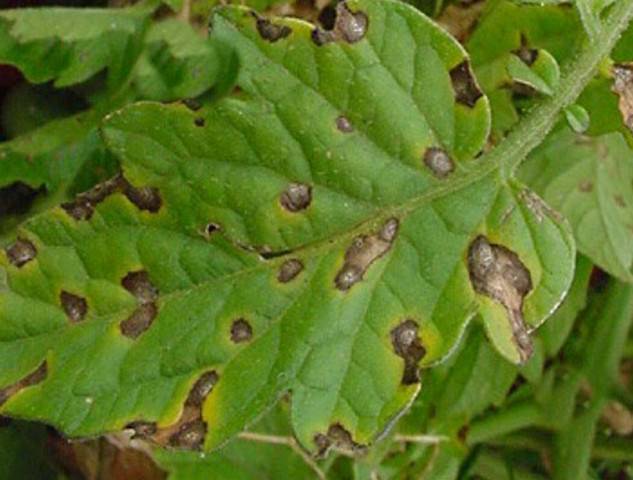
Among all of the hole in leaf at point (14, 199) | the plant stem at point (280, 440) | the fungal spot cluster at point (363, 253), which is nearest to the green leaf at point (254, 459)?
the plant stem at point (280, 440)

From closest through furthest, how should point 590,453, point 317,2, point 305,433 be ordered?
point 305,433 → point 317,2 → point 590,453

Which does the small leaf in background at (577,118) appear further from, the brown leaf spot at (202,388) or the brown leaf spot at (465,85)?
the brown leaf spot at (202,388)

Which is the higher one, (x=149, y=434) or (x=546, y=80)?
(x=546, y=80)

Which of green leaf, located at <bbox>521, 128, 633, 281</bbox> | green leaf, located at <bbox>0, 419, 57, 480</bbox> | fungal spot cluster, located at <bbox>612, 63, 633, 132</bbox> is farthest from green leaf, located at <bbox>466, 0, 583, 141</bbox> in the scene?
green leaf, located at <bbox>0, 419, 57, 480</bbox>

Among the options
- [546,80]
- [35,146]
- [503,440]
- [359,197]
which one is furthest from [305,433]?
[503,440]

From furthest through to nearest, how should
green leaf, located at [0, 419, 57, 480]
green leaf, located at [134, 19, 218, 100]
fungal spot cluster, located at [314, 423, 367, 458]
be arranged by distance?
green leaf, located at [0, 419, 57, 480] < green leaf, located at [134, 19, 218, 100] < fungal spot cluster, located at [314, 423, 367, 458]

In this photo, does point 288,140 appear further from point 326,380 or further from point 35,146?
point 35,146

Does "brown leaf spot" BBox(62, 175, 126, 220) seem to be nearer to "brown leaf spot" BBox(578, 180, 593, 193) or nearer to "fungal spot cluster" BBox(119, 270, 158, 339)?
"fungal spot cluster" BBox(119, 270, 158, 339)

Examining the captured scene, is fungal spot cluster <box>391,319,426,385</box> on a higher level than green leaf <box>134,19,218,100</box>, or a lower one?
higher
